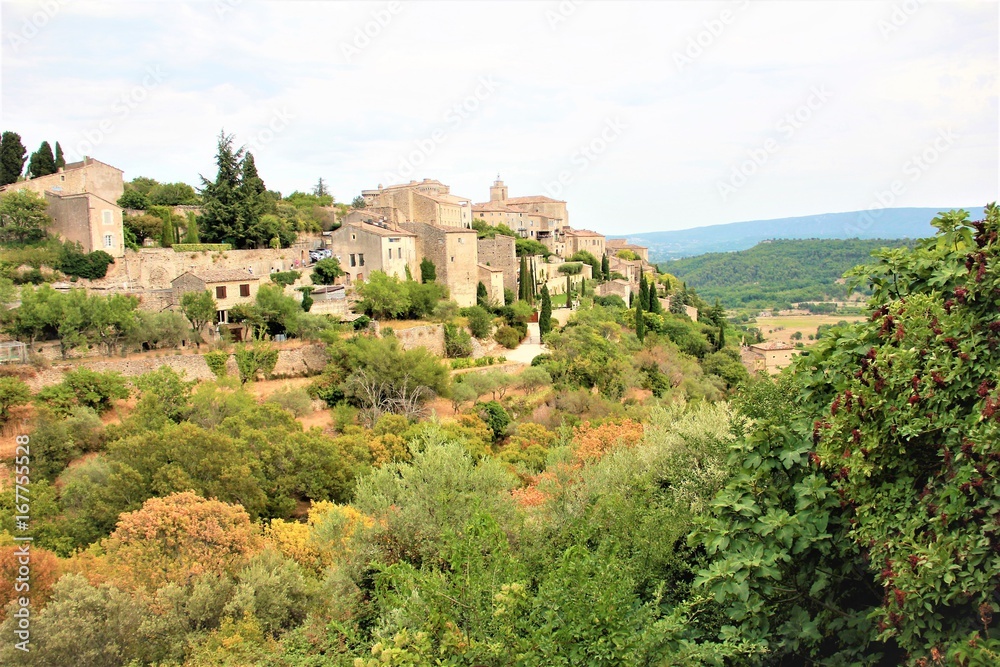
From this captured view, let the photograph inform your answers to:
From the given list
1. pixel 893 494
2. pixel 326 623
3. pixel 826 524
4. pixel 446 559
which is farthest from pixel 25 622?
pixel 893 494

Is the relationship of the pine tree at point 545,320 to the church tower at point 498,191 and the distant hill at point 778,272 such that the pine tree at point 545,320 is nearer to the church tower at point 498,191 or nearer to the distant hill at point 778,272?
the church tower at point 498,191

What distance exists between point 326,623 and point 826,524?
589cm

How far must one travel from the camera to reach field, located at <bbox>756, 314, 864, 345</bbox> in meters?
63.0

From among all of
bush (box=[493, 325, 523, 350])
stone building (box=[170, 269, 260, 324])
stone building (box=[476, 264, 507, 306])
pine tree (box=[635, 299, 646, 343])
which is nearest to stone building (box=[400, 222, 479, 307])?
stone building (box=[476, 264, 507, 306])

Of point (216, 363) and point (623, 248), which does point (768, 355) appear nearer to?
point (623, 248)

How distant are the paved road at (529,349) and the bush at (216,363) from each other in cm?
1304

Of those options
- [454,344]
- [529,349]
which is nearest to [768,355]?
[529,349]

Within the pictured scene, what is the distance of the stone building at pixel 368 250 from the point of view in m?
34.7

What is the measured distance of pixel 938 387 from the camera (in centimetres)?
576

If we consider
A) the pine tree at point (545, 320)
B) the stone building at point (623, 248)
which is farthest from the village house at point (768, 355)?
the stone building at point (623, 248)

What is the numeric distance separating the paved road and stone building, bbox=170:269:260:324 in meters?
12.0

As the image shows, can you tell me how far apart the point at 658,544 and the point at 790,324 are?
→ 69.1 m

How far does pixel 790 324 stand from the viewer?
7112cm

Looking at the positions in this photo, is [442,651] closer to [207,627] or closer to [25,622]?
[207,627]
